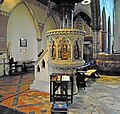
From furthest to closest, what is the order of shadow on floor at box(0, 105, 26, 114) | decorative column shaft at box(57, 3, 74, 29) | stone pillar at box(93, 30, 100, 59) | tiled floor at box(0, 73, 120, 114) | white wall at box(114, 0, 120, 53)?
white wall at box(114, 0, 120, 53)
stone pillar at box(93, 30, 100, 59)
decorative column shaft at box(57, 3, 74, 29)
tiled floor at box(0, 73, 120, 114)
shadow on floor at box(0, 105, 26, 114)

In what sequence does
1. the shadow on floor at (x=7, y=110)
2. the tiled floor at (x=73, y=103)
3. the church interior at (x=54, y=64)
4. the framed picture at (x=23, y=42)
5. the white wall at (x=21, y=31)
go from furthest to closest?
the framed picture at (x=23, y=42) → the white wall at (x=21, y=31) → the church interior at (x=54, y=64) → the tiled floor at (x=73, y=103) → the shadow on floor at (x=7, y=110)

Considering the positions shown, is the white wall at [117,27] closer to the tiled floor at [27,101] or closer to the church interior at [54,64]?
the church interior at [54,64]

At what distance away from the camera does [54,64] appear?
160 inches

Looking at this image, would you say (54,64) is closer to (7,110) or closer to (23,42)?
(7,110)

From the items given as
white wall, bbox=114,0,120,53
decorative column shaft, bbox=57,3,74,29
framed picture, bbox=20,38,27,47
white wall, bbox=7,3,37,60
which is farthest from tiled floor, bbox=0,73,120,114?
white wall, bbox=114,0,120,53

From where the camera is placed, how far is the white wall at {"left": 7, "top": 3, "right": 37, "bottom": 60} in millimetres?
8673

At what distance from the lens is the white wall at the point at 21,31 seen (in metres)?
8.67

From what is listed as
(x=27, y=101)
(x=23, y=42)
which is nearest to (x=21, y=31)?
(x=23, y=42)

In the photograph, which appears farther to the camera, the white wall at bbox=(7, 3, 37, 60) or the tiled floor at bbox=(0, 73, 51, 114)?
the white wall at bbox=(7, 3, 37, 60)

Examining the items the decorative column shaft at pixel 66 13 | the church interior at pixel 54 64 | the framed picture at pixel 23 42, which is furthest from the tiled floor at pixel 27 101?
the framed picture at pixel 23 42

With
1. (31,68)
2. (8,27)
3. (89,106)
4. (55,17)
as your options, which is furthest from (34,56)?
(89,106)

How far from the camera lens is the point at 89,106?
3.55 meters

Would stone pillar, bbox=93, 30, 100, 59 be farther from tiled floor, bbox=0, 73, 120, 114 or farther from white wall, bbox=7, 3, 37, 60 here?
tiled floor, bbox=0, 73, 120, 114

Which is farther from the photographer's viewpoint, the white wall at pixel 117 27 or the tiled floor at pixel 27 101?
the white wall at pixel 117 27
